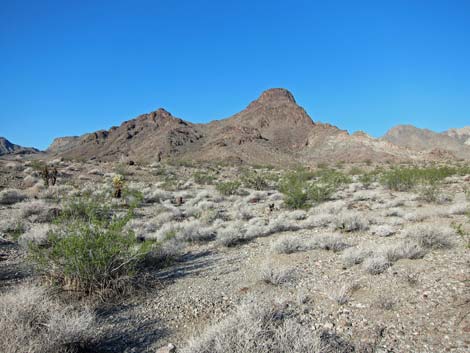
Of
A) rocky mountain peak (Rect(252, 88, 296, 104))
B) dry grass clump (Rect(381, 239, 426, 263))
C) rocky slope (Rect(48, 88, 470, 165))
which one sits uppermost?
rocky mountain peak (Rect(252, 88, 296, 104))

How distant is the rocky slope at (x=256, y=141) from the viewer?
59125 mm

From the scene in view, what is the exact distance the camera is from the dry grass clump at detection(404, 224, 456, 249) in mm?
7074

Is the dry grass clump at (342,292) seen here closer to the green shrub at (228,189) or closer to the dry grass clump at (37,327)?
the dry grass clump at (37,327)

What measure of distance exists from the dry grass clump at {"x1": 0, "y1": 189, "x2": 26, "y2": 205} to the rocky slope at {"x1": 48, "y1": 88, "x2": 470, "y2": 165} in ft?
136

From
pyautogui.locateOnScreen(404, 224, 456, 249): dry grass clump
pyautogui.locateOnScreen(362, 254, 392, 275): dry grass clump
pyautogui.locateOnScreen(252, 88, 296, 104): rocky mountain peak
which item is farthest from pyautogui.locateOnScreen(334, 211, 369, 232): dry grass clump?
pyautogui.locateOnScreen(252, 88, 296, 104): rocky mountain peak

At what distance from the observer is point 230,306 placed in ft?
15.7

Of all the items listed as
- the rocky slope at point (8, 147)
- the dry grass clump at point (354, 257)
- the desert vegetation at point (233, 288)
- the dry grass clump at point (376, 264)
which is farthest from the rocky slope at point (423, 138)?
the rocky slope at point (8, 147)

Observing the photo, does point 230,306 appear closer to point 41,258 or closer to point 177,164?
point 41,258

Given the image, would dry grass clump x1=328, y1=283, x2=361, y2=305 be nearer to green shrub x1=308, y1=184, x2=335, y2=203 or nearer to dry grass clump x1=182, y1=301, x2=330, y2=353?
dry grass clump x1=182, y1=301, x2=330, y2=353

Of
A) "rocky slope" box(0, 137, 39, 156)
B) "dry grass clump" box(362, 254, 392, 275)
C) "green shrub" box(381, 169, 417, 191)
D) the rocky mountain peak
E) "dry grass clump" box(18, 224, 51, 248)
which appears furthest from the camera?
"rocky slope" box(0, 137, 39, 156)

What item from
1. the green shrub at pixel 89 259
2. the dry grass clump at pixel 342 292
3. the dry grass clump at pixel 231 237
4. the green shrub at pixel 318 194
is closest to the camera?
the dry grass clump at pixel 342 292

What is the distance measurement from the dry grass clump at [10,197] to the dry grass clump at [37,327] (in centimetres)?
1186

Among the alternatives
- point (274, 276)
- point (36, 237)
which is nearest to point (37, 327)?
point (274, 276)

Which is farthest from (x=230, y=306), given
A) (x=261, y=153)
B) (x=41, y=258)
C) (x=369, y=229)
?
(x=261, y=153)
